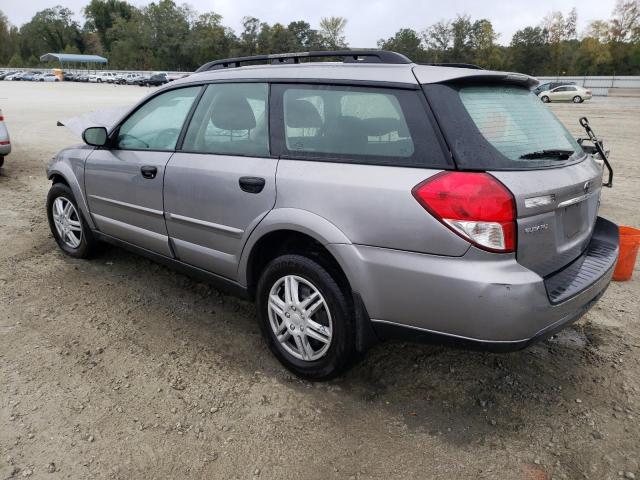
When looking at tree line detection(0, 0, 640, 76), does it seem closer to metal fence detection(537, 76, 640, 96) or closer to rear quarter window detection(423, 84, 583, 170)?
metal fence detection(537, 76, 640, 96)

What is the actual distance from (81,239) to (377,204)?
3267 millimetres

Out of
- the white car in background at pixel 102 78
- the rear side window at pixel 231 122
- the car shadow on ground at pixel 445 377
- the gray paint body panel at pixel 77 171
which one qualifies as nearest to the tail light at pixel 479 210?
the car shadow on ground at pixel 445 377

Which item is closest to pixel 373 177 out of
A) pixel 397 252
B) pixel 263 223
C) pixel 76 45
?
pixel 397 252

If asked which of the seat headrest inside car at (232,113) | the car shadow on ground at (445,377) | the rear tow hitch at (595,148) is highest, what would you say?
the seat headrest inside car at (232,113)

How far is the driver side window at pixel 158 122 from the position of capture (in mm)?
3596

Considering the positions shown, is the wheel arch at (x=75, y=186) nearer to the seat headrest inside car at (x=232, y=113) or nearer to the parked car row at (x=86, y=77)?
the seat headrest inside car at (x=232, y=113)

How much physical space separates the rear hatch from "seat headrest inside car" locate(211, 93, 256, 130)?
1195mm

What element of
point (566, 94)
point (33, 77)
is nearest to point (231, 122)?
point (566, 94)

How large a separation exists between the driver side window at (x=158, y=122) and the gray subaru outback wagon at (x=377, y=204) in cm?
4

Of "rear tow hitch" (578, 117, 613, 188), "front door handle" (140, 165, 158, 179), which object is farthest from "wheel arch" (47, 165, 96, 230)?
"rear tow hitch" (578, 117, 613, 188)

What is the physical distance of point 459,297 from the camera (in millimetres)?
2271

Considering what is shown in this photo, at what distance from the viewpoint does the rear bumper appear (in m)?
2.24

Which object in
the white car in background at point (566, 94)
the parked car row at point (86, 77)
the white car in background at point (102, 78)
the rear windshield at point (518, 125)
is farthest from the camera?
the white car in background at point (102, 78)

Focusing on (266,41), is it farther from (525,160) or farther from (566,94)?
(525,160)
